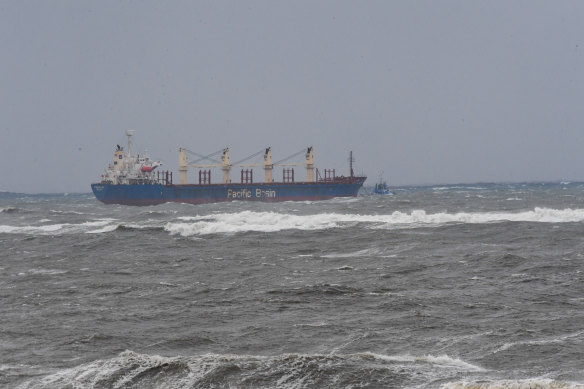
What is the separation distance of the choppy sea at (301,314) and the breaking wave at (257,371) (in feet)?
0.13

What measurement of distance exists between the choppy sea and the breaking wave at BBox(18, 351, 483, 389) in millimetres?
39

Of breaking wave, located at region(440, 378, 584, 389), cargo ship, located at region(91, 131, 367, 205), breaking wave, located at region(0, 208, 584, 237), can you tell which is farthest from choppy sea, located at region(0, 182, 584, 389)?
cargo ship, located at region(91, 131, 367, 205)

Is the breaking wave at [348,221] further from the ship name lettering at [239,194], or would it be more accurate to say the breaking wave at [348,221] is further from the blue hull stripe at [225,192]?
the ship name lettering at [239,194]

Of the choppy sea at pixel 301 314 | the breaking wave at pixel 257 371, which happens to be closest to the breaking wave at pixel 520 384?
the choppy sea at pixel 301 314

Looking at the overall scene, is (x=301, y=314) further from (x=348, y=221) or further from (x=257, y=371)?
(x=348, y=221)

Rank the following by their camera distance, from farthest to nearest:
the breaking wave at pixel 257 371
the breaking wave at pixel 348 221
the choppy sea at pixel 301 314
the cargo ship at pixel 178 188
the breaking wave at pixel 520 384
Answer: the cargo ship at pixel 178 188
the breaking wave at pixel 348 221
the choppy sea at pixel 301 314
the breaking wave at pixel 257 371
the breaking wave at pixel 520 384

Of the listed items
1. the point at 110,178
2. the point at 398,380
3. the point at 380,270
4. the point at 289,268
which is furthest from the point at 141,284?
the point at 110,178

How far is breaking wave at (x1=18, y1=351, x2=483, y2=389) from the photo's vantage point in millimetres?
11766

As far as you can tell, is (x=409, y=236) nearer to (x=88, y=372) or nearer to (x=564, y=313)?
(x=564, y=313)

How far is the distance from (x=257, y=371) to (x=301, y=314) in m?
5.39

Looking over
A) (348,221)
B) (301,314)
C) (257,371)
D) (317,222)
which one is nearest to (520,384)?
(257,371)

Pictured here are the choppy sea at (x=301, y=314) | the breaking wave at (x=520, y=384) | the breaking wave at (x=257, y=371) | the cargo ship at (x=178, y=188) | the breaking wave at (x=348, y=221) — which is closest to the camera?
the breaking wave at (x=520, y=384)

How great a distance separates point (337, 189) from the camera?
107125 millimetres

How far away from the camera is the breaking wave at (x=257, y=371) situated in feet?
38.6
